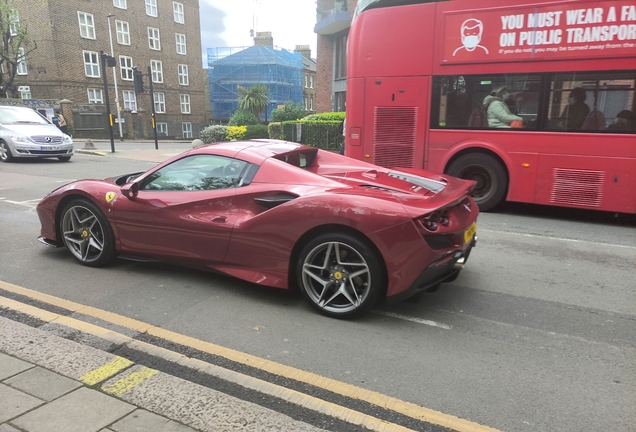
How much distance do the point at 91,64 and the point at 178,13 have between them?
1209 cm

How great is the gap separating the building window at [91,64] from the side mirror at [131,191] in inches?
1470

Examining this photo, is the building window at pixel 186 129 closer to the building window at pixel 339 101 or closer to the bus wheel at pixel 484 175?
the building window at pixel 339 101

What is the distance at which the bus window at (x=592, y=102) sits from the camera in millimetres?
6637

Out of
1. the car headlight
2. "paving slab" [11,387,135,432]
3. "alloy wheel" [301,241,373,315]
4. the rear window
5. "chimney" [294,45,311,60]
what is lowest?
"paving slab" [11,387,135,432]

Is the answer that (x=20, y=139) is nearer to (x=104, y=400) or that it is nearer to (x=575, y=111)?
(x=104, y=400)

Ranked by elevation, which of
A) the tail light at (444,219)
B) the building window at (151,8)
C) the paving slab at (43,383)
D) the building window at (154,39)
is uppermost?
the building window at (151,8)

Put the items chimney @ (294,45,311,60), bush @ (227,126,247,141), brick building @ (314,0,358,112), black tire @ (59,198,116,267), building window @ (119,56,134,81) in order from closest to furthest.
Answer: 1. black tire @ (59,198,116,267)
2. bush @ (227,126,247,141)
3. brick building @ (314,0,358,112)
4. building window @ (119,56,134,81)
5. chimney @ (294,45,311,60)

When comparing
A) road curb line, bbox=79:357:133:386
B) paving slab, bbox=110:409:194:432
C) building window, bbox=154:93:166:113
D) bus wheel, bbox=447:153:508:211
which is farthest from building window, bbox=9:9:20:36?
paving slab, bbox=110:409:194:432

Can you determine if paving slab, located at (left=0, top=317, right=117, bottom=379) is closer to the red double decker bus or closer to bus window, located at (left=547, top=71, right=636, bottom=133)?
the red double decker bus

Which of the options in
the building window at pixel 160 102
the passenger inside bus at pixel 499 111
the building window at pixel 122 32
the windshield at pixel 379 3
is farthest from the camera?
the building window at pixel 160 102

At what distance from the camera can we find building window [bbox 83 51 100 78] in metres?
35.8

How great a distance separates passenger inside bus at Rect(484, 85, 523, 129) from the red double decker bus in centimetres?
2

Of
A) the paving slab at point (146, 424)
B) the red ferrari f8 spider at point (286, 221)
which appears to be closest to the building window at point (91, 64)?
the red ferrari f8 spider at point (286, 221)

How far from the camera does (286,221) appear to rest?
3.62 meters
